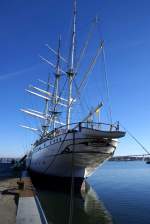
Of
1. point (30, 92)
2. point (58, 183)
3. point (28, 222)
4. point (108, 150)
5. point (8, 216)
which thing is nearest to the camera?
point (28, 222)

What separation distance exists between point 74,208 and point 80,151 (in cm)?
596

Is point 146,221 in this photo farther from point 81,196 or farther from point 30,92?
point 30,92

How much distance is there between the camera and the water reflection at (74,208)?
1917cm

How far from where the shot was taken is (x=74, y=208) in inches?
901

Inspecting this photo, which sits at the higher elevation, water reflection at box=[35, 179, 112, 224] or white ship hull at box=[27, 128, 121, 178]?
white ship hull at box=[27, 128, 121, 178]

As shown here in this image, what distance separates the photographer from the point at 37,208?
15.5m

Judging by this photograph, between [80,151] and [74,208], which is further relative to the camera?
[80,151]

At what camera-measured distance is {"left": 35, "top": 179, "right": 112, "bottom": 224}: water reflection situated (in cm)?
1917

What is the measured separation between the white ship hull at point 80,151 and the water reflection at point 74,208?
2.20m

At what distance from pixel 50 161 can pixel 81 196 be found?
5549 mm

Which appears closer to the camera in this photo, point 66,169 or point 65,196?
point 65,196

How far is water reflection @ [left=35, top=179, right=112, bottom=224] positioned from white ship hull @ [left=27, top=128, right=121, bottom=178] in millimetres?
2198

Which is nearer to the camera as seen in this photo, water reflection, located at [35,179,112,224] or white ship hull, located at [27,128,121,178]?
water reflection, located at [35,179,112,224]

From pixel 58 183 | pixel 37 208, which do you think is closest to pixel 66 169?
pixel 58 183
